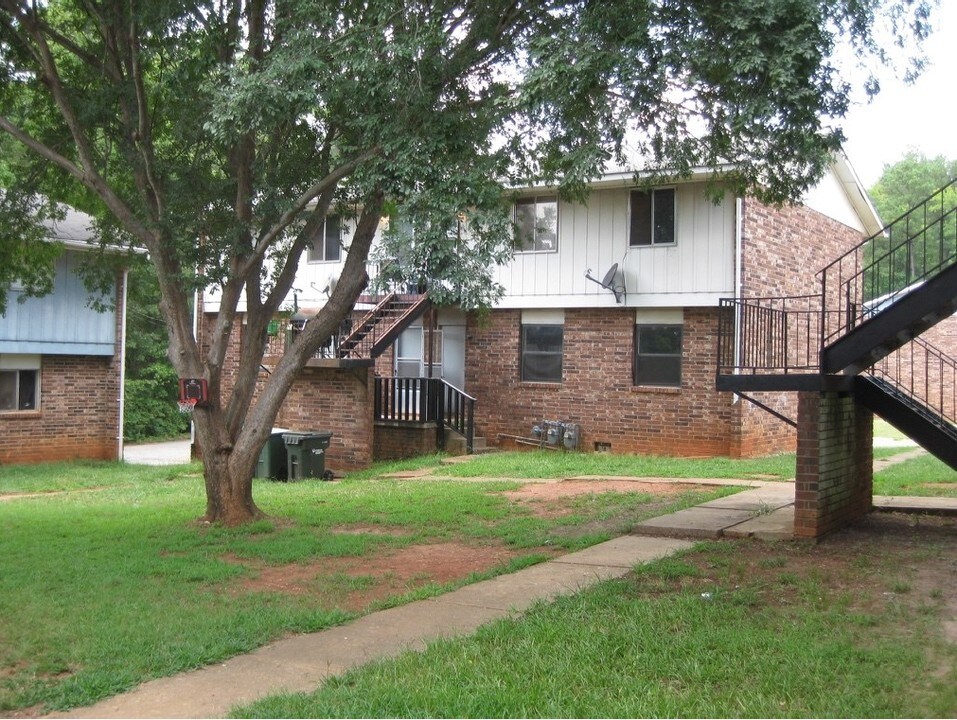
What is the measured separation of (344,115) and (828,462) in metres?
6.30

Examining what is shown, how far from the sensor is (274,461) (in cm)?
1833

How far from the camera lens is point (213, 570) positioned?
29.6 ft

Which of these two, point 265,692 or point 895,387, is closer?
point 265,692

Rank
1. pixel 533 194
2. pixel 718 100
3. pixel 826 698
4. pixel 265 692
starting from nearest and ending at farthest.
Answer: pixel 826 698 → pixel 265 692 → pixel 718 100 → pixel 533 194

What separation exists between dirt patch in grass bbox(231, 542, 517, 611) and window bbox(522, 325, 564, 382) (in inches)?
449

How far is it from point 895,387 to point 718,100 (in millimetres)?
3827

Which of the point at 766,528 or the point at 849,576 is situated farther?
the point at 766,528

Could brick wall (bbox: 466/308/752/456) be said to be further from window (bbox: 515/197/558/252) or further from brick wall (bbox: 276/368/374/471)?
brick wall (bbox: 276/368/374/471)

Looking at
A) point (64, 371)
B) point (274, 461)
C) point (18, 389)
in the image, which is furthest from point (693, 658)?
point (64, 371)

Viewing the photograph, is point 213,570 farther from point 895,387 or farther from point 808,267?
point 808,267

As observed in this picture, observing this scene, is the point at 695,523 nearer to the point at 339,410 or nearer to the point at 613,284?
the point at 613,284

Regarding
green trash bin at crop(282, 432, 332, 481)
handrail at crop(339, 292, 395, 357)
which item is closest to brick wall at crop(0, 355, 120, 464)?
handrail at crop(339, 292, 395, 357)

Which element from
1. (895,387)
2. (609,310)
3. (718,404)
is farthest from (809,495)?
(609,310)

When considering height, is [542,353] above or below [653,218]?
below
